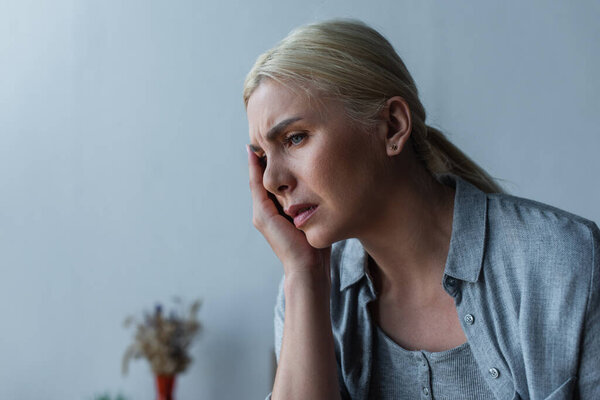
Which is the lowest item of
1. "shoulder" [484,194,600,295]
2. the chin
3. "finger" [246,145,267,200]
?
"shoulder" [484,194,600,295]

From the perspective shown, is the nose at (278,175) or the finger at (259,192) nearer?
the nose at (278,175)

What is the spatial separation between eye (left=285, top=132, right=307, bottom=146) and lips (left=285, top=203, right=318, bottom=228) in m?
0.11

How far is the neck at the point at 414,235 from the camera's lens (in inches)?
44.6

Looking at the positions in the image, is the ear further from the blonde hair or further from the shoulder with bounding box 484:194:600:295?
the shoulder with bounding box 484:194:600:295

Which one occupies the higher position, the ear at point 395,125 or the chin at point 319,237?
the ear at point 395,125

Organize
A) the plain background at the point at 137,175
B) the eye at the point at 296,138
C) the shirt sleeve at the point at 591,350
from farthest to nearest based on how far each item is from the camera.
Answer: the plain background at the point at 137,175, the eye at the point at 296,138, the shirt sleeve at the point at 591,350

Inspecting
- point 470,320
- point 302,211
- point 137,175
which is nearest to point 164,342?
point 137,175

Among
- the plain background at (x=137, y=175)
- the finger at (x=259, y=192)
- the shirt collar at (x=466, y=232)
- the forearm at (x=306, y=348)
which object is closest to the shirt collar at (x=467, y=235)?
the shirt collar at (x=466, y=232)

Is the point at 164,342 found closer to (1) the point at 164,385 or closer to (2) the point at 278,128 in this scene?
(1) the point at 164,385

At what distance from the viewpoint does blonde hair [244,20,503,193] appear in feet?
3.49

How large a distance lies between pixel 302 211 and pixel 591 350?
51 cm

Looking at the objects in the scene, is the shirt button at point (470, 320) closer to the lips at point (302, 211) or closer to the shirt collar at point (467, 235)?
the shirt collar at point (467, 235)

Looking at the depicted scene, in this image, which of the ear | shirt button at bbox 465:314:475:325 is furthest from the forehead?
shirt button at bbox 465:314:475:325

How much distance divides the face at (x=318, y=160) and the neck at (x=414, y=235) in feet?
0.16
